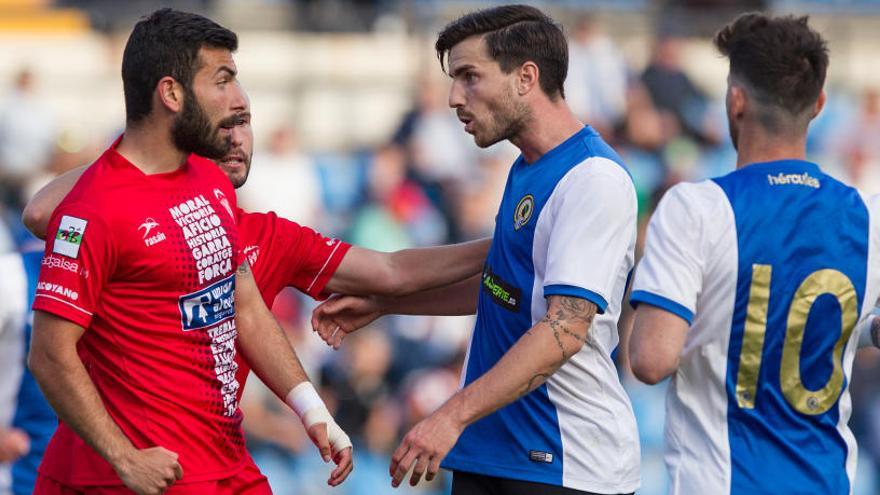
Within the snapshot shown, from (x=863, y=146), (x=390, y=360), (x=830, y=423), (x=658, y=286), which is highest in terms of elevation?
(x=863, y=146)

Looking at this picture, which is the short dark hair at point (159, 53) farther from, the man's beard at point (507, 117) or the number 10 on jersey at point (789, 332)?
the number 10 on jersey at point (789, 332)

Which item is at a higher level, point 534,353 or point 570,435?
point 534,353

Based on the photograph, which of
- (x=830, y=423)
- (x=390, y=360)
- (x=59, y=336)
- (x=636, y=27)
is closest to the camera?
(x=59, y=336)

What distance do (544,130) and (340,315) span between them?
1153 mm

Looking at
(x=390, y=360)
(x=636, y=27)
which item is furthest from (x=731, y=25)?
(x=636, y=27)

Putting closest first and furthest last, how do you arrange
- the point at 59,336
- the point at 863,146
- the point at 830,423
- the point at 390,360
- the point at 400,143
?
the point at 59,336 → the point at 830,423 → the point at 390,360 → the point at 400,143 → the point at 863,146

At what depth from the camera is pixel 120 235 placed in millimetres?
3943

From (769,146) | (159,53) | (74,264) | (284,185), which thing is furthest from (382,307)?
(284,185)

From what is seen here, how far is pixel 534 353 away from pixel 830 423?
92 centimetres

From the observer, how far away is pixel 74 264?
3.86m

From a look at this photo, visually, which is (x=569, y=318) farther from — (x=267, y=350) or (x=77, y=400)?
(x=77, y=400)

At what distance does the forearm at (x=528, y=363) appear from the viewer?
164 inches

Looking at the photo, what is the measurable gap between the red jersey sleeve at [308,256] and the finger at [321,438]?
0.71 metres

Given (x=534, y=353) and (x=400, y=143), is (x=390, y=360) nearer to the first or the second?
(x=400, y=143)
